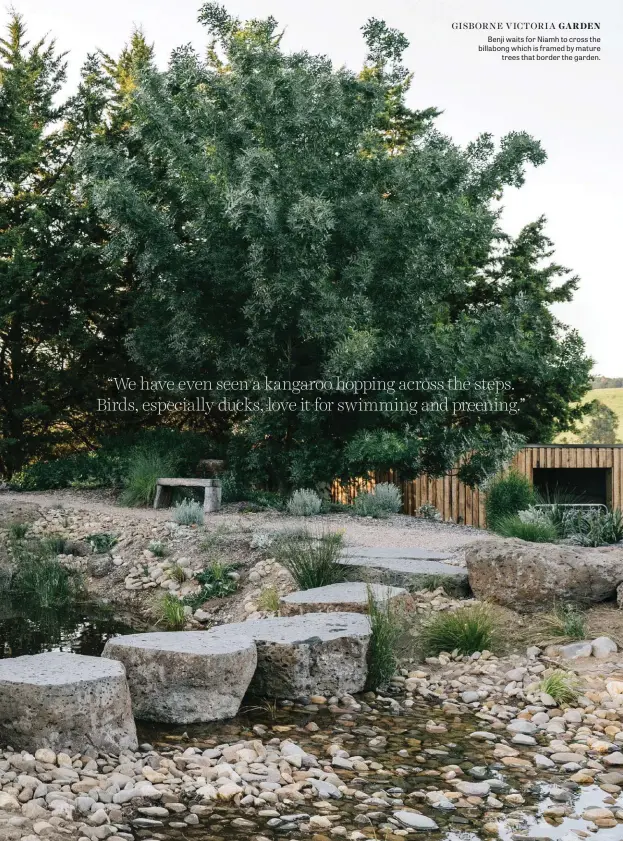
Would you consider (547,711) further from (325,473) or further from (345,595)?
(325,473)

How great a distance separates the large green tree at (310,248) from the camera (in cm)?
1102

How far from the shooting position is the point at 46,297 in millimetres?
14977

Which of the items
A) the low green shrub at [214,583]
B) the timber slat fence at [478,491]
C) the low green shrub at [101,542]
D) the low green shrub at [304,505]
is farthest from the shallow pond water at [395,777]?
the timber slat fence at [478,491]

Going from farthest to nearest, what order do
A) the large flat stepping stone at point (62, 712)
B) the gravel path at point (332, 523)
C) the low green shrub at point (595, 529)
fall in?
the gravel path at point (332, 523) → the low green shrub at point (595, 529) → the large flat stepping stone at point (62, 712)

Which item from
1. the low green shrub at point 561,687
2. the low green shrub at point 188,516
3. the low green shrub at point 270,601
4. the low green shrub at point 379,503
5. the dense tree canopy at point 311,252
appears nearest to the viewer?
the low green shrub at point 561,687

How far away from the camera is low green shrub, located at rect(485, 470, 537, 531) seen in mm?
14977

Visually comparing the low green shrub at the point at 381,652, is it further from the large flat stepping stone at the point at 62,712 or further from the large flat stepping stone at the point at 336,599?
the large flat stepping stone at the point at 62,712

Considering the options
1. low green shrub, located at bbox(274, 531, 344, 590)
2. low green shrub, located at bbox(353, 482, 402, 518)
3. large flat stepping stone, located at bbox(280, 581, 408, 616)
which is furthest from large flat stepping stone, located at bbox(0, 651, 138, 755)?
low green shrub, located at bbox(353, 482, 402, 518)

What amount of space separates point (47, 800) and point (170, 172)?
9.95 metres

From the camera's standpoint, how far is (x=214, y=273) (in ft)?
37.3

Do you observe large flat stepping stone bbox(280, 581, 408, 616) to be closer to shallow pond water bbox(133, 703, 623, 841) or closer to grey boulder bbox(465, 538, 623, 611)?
grey boulder bbox(465, 538, 623, 611)

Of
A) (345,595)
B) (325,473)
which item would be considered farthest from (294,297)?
(345,595)

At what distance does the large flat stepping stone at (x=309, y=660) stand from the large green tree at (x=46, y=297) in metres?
10.6

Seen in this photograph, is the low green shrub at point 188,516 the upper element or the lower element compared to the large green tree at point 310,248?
lower
